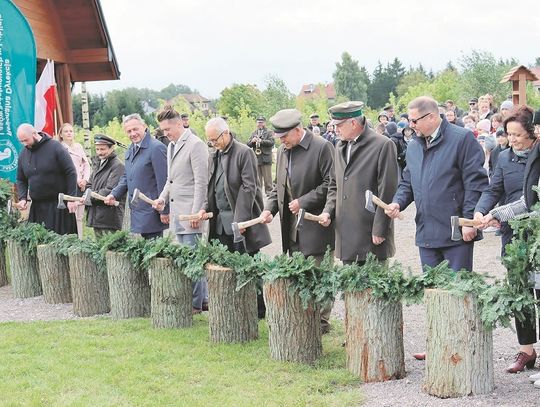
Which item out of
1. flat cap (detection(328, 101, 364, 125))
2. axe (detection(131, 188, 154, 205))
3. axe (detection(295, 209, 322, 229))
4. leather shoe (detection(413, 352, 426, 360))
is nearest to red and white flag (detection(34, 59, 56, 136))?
axe (detection(131, 188, 154, 205))

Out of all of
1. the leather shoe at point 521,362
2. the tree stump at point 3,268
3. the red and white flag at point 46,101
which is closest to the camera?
the leather shoe at point 521,362

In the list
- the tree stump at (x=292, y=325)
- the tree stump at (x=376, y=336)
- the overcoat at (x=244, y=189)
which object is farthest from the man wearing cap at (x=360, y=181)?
the overcoat at (x=244, y=189)

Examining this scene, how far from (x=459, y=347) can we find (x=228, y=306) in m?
2.42

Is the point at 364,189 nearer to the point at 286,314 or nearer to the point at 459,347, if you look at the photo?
the point at 286,314

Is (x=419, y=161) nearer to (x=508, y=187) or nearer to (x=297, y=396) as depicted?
(x=508, y=187)

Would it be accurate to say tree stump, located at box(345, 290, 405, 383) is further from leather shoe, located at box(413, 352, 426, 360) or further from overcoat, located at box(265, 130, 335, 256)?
overcoat, located at box(265, 130, 335, 256)

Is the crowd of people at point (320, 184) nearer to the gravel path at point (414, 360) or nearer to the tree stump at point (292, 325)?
the tree stump at point (292, 325)

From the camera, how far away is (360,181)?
6656 millimetres

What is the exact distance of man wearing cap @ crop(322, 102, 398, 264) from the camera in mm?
6598

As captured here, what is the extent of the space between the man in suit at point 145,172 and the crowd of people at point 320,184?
0.04ft

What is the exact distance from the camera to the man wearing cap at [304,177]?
280 inches

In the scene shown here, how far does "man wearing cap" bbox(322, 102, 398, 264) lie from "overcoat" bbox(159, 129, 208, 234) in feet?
6.27

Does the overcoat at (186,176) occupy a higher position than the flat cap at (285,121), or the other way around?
the flat cap at (285,121)

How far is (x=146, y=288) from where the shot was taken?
863 cm
